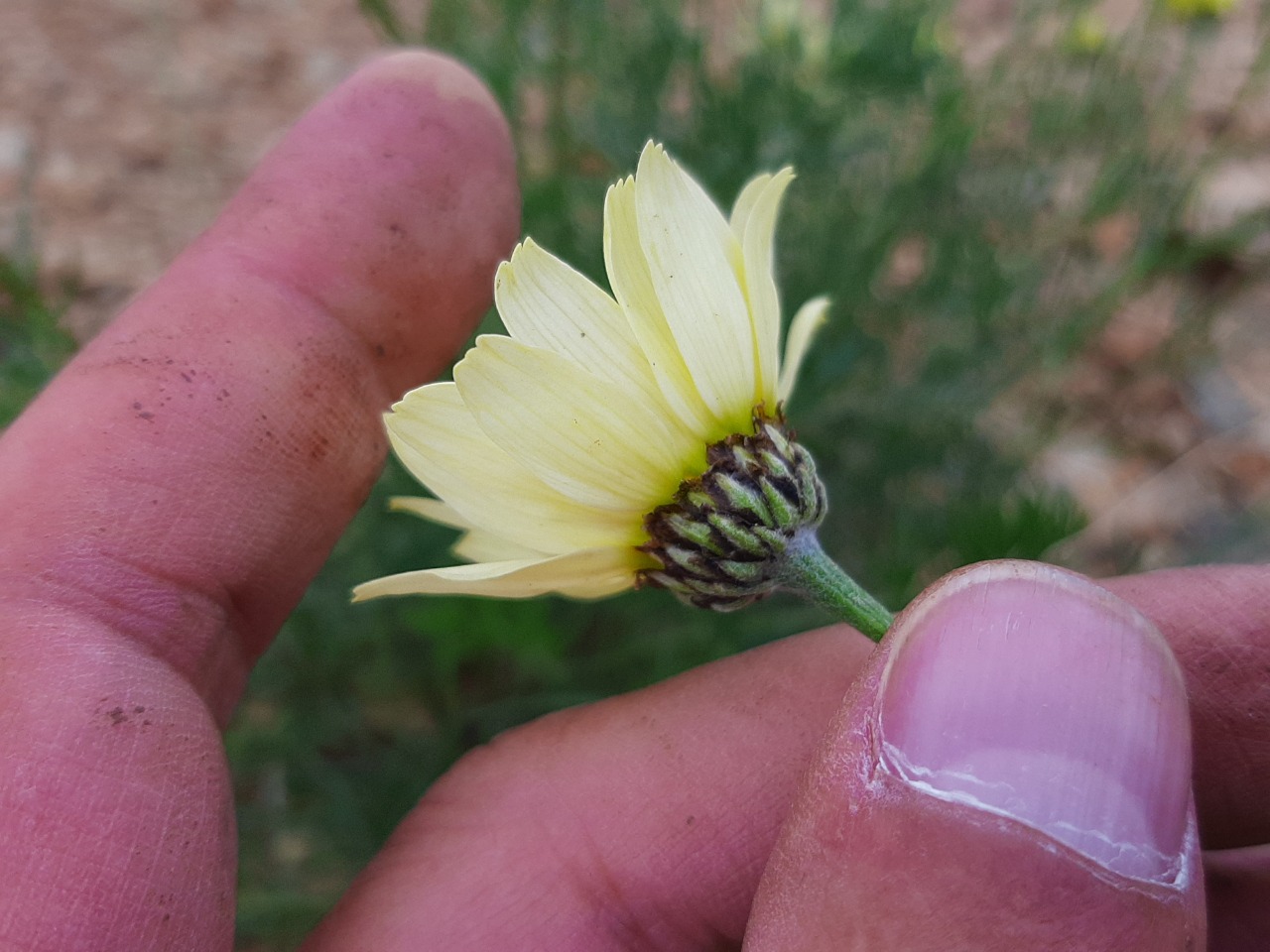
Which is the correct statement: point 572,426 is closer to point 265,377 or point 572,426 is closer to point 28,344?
point 265,377

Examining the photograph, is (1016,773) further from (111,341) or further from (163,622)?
(111,341)

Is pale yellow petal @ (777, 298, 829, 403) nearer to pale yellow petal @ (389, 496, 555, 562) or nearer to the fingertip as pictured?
pale yellow petal @ (389, 496, 555, 562)

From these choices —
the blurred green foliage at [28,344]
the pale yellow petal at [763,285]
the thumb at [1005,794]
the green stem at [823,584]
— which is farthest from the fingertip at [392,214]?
the thumb at [1005,794]

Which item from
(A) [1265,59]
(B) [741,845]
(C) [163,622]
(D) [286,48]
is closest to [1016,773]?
(B) [741,845]

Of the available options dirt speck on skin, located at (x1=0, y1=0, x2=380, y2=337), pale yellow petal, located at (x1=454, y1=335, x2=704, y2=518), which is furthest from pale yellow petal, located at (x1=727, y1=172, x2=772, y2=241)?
dirt speck on skin, located at (x1=0, y1=0, x2=380, y2=337)

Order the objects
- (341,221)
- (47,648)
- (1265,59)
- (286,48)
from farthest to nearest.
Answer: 1. (286,48)
2. (1265,59)
3. (341,221)
4. (47,648)

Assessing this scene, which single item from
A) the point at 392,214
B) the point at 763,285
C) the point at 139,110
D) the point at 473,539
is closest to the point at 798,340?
the point at 763,285
